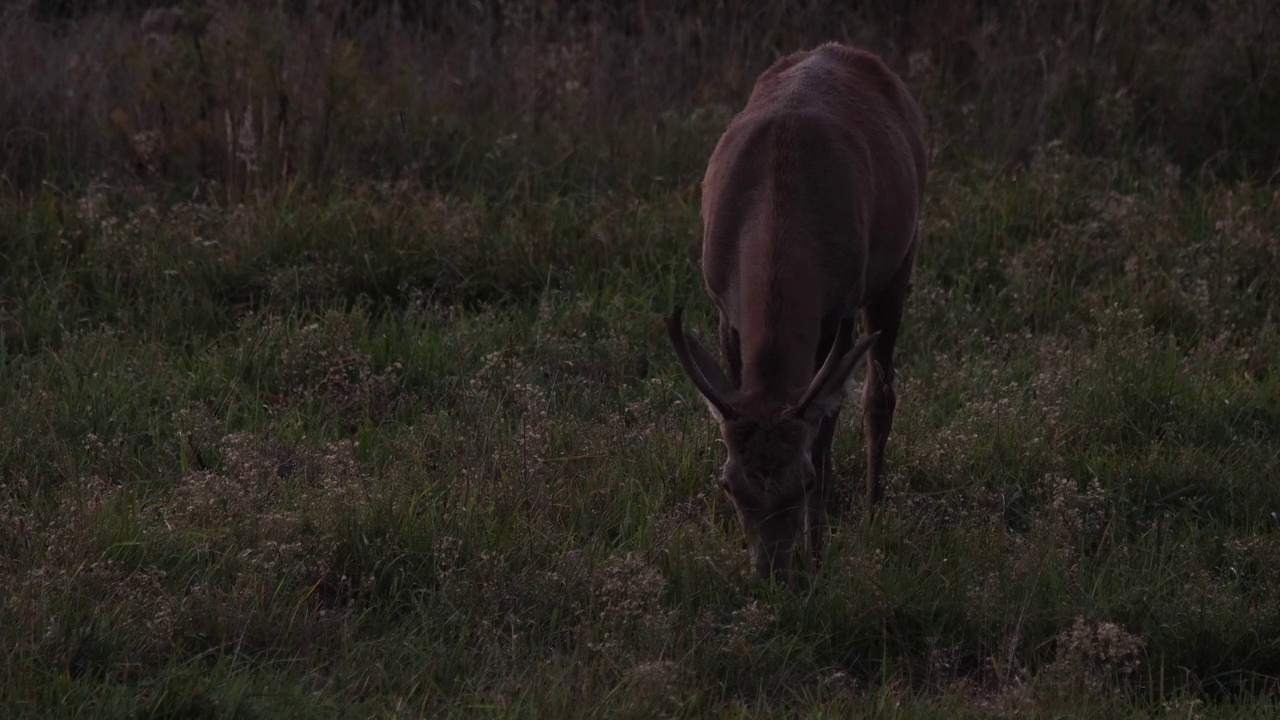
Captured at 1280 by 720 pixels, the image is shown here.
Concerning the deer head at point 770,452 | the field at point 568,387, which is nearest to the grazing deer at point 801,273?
the deer head at point 770,452

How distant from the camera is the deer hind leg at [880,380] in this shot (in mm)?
5828

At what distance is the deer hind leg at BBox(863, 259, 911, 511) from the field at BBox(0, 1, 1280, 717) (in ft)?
0.49

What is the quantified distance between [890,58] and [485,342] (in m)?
4.18

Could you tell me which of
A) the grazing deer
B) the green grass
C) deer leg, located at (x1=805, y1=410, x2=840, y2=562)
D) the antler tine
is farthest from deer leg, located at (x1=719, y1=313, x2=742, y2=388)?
the antler tine

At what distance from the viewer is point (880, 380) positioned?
19.6 ft

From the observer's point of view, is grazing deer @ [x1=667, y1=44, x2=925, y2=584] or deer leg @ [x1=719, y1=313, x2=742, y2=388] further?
deer leg @ [x1=719, y1=313, x2=742, y2=388]

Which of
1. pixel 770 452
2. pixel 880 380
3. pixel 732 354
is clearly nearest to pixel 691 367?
pixel 770 452

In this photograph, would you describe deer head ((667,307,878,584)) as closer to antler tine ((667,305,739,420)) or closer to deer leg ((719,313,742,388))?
antler tine ((667,305,739,420))

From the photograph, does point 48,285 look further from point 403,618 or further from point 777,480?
point 777,480

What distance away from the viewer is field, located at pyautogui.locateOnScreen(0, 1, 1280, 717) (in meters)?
4.53

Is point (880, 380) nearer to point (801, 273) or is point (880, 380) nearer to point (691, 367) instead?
point (801, 273)

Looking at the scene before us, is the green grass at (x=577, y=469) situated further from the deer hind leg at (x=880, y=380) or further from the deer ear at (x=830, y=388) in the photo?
the deer ear at (x=830, y=388)

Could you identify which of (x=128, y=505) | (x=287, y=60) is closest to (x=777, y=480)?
(x=128, y=505)

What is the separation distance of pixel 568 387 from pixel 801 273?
168 cm
